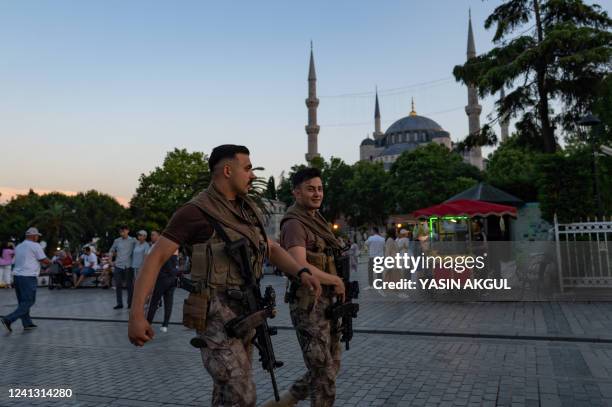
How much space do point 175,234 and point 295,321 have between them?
4.18 ft

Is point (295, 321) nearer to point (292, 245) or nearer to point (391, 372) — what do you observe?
point (292, 245)

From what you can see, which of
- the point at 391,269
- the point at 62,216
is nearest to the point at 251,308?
the point at 391,269

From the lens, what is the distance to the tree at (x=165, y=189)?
4638 cm

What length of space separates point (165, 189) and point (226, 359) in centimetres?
4687

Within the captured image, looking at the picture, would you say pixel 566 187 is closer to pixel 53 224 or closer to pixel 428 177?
pixel 428 177

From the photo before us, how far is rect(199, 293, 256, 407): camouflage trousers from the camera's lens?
252cm

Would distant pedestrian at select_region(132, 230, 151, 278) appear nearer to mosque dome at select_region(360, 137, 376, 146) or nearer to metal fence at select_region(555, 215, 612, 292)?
metal fence at select_region(555, 215, 612, 292)

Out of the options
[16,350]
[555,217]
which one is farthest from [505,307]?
[16,350]

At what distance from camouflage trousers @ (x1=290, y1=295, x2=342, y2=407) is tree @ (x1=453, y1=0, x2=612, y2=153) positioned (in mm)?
16933

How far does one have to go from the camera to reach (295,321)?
11.6ft

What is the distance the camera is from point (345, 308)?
3.60m

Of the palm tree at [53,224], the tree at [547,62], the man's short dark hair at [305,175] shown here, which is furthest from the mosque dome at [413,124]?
the man's short dark hair at [305,175]

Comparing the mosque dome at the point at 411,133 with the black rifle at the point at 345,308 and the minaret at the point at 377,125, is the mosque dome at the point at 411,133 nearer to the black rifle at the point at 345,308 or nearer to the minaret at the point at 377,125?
the minaret at the point at 377,125

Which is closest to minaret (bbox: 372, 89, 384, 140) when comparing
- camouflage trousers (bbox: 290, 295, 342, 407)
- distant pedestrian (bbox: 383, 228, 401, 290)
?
distant pedestrian (bbox: 383, 228, 401, 290)
